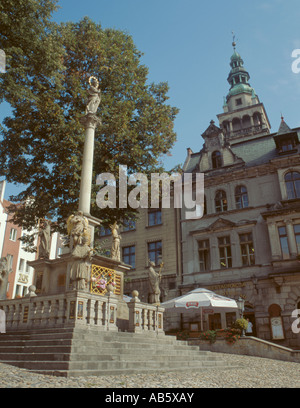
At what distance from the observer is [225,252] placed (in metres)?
28.4

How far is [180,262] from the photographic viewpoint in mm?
30016

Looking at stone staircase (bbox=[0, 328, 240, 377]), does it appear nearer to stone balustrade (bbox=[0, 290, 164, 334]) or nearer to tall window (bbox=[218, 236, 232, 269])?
stone balustrade (bbox=[0, 290, 164, 334])

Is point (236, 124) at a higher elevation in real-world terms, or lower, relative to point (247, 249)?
higher

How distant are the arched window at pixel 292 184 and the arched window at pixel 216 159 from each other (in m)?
6.53

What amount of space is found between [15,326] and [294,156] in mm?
23721

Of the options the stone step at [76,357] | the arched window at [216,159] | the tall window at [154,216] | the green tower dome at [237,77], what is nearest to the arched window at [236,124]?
the green tower dome at [237,77]

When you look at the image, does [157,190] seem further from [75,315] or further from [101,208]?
[75,315]

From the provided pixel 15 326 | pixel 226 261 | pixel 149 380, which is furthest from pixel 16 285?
pixel 149 380

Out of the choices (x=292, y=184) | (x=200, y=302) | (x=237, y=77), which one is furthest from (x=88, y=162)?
(x=237, y=77)

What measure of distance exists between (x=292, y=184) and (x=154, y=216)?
13.0 meters

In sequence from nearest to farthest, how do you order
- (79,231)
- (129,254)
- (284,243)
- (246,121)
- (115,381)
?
(115,381)
(79,231)
(284,243)
(129,254)
(246,121)

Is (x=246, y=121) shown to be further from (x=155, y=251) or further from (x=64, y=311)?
(x=64, y=311)

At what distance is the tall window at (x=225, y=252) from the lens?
28013 mm
